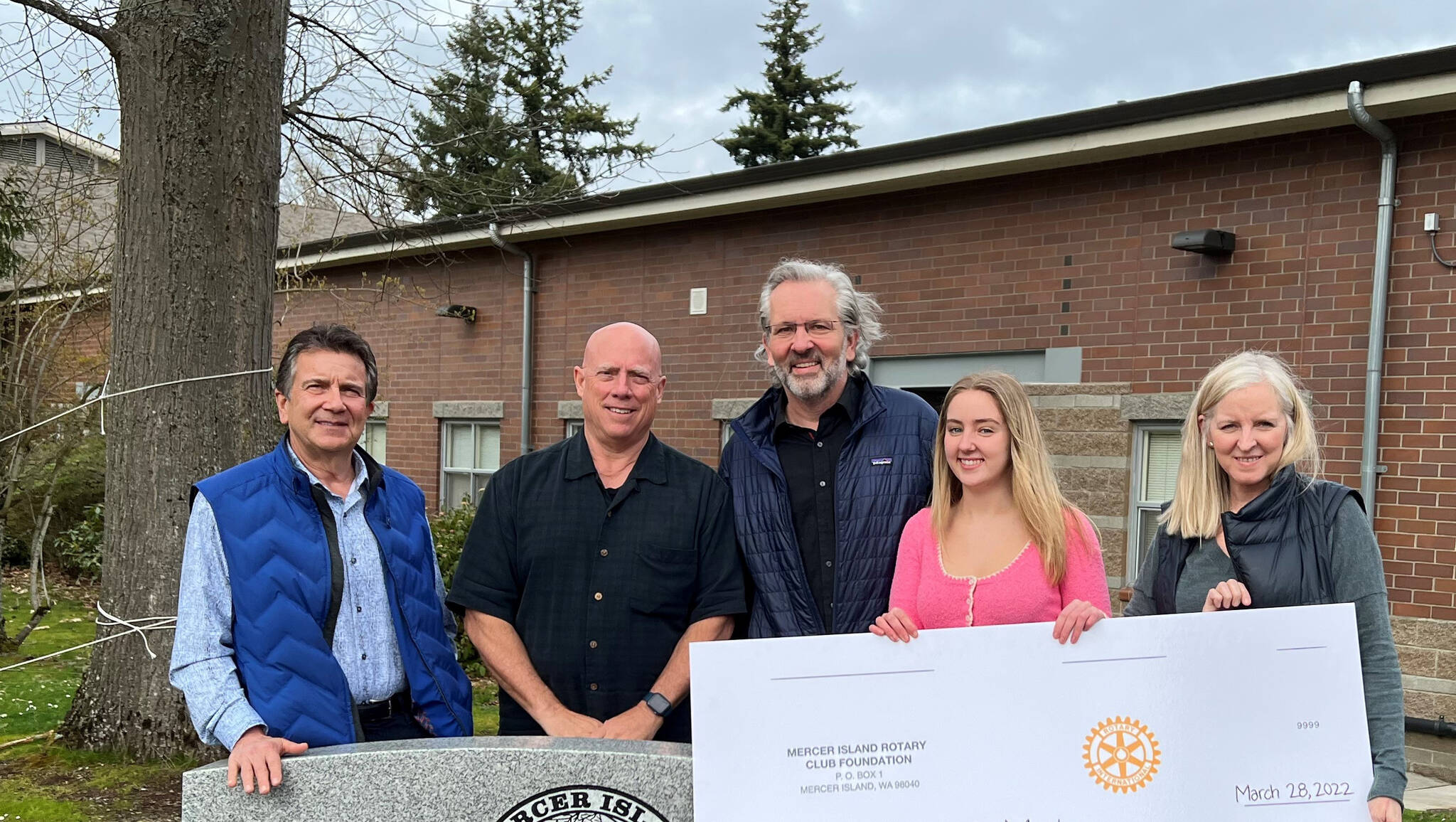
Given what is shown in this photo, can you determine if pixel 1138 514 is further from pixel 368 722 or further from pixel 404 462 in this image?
pixel 404 462

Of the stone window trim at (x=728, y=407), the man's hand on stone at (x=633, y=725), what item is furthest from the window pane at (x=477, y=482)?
the man's hand on stone at (x=633, y=725)

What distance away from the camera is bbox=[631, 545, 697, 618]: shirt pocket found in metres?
3.19

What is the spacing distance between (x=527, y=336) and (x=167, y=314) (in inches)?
284

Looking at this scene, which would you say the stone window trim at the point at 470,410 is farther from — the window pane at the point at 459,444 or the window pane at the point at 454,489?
the window pane at the point at 454,489

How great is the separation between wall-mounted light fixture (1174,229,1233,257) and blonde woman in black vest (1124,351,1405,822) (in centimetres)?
514

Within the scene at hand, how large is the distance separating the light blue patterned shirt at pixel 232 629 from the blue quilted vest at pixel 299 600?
0.08 feet

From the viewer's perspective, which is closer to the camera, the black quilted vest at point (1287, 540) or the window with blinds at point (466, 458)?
the black quilted vest at point (1287, 540)

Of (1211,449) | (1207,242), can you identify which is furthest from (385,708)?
(1207,242)

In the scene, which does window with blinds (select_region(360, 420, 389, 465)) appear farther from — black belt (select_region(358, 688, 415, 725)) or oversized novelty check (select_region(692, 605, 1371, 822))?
oversized novelty check (select_region(692, 605, 1371, 822))

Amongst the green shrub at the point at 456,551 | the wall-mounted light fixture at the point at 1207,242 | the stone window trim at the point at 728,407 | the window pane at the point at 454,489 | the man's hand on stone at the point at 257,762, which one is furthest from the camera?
the window pane at the point at 454,489

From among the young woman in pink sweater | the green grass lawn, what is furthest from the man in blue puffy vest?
the green grass lawn

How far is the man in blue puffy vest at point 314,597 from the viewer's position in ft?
9.41

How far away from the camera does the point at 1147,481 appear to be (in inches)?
328

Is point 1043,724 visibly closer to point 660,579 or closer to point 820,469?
point 820,469
